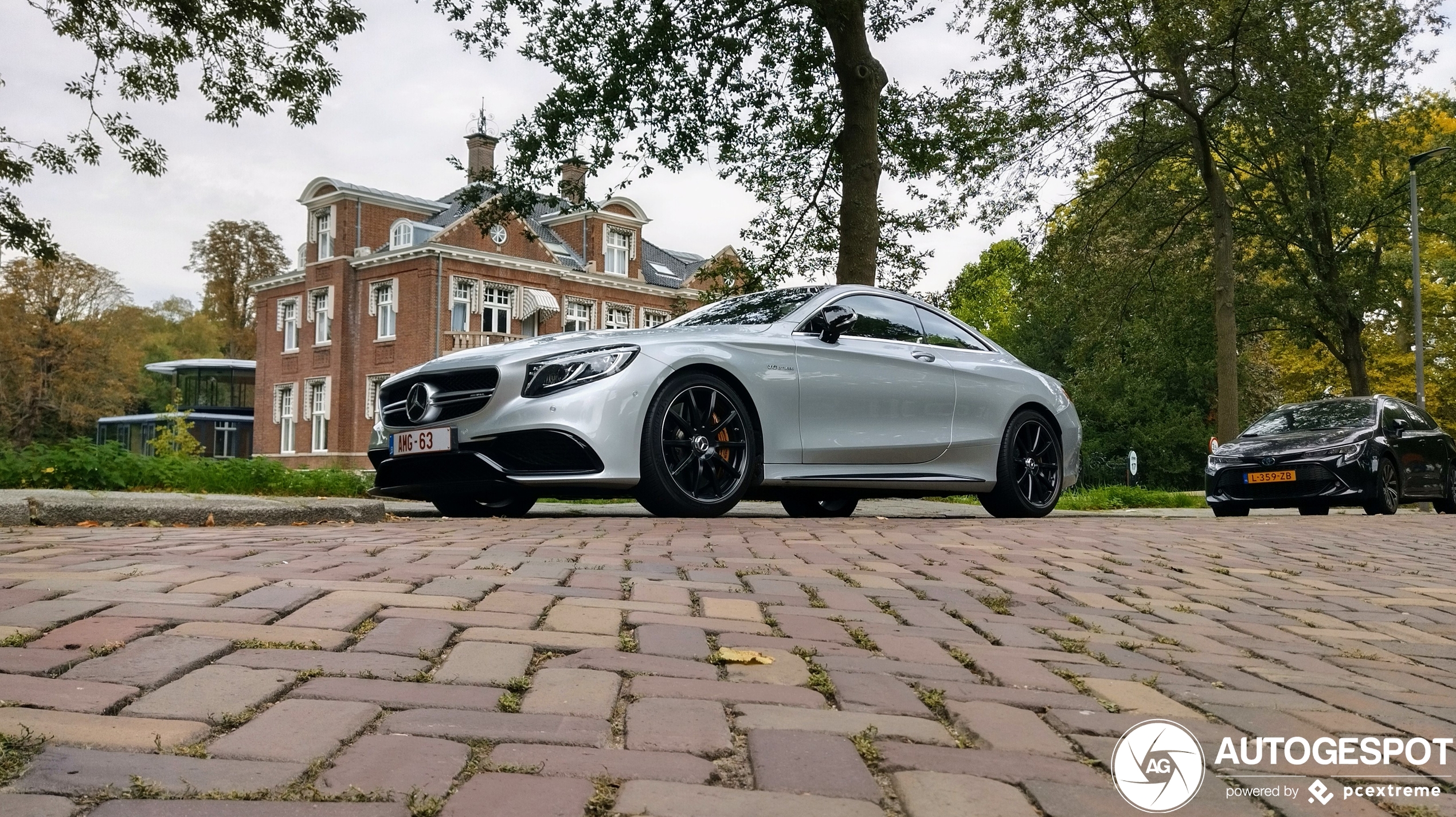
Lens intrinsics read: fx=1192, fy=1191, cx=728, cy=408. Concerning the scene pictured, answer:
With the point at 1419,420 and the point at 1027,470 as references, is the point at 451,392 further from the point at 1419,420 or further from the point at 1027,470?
the point at 1419,420

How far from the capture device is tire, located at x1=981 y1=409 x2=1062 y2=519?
28.9 ft

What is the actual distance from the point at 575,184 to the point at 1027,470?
899 cm

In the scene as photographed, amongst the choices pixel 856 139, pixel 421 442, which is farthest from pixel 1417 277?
pixel 421 442

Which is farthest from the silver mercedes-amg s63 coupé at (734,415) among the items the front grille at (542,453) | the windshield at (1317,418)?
the windshield at (1317,418)

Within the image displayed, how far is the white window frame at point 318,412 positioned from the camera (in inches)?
1711

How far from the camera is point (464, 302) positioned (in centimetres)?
4156

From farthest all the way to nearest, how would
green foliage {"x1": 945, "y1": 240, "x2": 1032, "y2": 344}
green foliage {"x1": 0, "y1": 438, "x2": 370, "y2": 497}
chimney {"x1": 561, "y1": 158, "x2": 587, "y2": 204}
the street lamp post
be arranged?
1. the street lamp post
2. green foliage {"x1": 945, "y1": 240, "x2": 1032, "y2": 344}
3. chimney {"x1": 561, "y1": 158, "x2": 587, "y2": 204}
4. green foliage {"x1": 0, "y1": 438, "x2": 370, "y2": 497}

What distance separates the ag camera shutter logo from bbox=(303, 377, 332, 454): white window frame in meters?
43.4

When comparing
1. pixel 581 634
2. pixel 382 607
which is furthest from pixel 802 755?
pixel 382 607

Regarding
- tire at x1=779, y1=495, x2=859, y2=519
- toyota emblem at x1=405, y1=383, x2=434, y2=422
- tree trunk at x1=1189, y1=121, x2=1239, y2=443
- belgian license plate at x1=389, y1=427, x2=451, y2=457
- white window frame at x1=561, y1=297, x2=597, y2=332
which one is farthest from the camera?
white window frame at x1=561, y1=297, x2=597, y2=332

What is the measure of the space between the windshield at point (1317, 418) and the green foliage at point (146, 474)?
392 inches

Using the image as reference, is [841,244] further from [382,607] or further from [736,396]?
[382,607]

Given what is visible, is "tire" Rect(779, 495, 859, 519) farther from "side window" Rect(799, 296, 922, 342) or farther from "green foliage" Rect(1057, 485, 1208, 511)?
"green foliage" Rect(1057, 485, 1208, 511)

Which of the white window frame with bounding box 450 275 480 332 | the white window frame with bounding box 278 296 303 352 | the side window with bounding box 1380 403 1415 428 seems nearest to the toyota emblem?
the side window with bounding box 1380 403 1415 428
